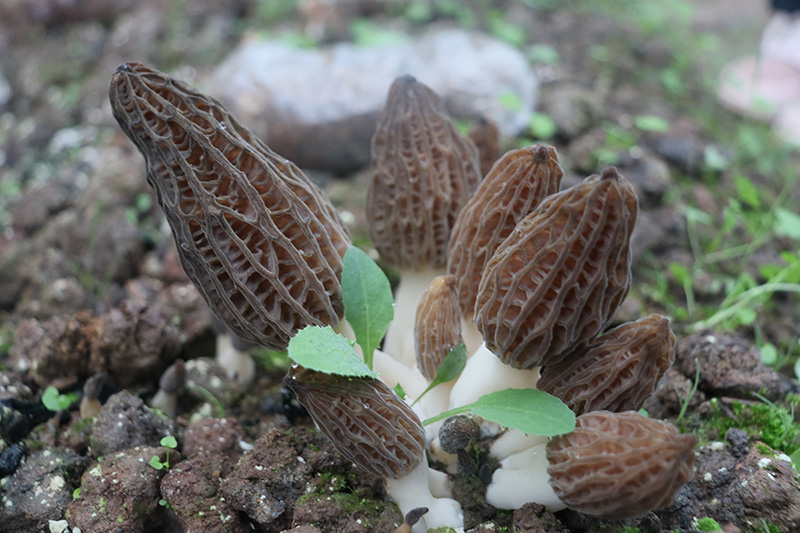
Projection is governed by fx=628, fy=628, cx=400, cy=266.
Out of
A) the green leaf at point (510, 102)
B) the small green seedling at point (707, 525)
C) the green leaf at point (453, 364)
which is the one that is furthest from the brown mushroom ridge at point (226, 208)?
the green leaf at point (510, 102)

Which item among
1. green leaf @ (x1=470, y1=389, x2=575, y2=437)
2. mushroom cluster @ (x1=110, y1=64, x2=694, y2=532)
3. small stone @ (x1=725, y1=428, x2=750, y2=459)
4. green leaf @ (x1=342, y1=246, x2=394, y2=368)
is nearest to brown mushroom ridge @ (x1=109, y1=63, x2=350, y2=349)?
mushroom cluster @ (x1=110, y1=64, x2=694, y2=532)

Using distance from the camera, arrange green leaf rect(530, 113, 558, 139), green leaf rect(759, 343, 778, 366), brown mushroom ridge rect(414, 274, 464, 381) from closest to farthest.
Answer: brown mushroom ridge rect(414, 274, 464, 381) → green leaf rect(759, 343, 778, 366) → green leaf rect(530, 113, 558, 139)

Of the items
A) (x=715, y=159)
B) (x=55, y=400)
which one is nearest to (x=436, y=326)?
(x=55, y=400)

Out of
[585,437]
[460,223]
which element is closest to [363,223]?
[460,223]

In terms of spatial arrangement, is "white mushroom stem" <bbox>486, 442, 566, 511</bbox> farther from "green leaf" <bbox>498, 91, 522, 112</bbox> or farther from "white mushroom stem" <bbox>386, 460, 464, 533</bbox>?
"green leaf" <bbox>498, 91, 522, 112</bbox>

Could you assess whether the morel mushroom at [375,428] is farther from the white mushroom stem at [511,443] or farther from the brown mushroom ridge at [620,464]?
the brown mushroom ridge at [620,464]

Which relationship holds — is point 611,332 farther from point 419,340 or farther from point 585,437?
point 419,340
